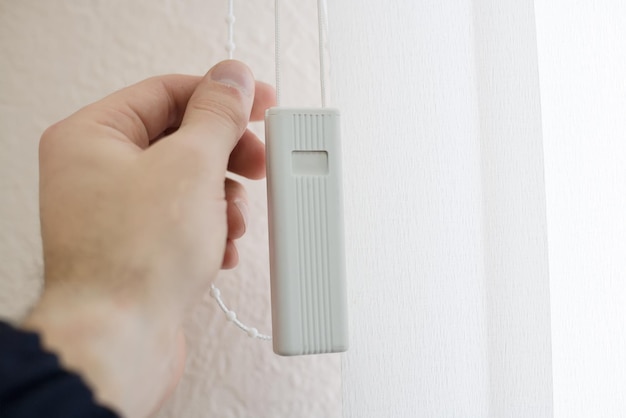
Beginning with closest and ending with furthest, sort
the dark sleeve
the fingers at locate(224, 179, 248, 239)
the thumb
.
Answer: the dark sleeve
the thumb
the fingers at locate(224, 179, 248, 239)

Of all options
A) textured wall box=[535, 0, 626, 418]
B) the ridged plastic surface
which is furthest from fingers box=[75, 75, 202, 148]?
textured wall box=[535, 0, 626, 418]

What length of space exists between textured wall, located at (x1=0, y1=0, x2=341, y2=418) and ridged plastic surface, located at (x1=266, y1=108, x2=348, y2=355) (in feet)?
0.49

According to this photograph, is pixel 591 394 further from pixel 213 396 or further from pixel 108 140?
pixel 108 140

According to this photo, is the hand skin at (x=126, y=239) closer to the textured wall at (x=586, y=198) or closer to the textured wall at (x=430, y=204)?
the textured wall at (x=430, y=204)

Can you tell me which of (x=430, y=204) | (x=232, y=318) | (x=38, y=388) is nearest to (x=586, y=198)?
(x=430, y=204)

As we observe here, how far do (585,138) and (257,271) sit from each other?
0.34 metres

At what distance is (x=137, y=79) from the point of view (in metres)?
0.64

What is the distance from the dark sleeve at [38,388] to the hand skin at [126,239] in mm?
49

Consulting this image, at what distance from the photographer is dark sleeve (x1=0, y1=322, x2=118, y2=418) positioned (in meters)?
0.32

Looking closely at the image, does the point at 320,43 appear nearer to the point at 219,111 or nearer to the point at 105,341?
the point at 219,111

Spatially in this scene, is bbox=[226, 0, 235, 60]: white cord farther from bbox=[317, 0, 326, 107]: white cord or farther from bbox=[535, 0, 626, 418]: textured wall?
bbox=[535, 0, 626, 418]: textured wall

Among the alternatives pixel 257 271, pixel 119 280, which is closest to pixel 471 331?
pixel 257 271

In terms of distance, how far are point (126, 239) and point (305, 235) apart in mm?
141

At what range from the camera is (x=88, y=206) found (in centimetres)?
44
